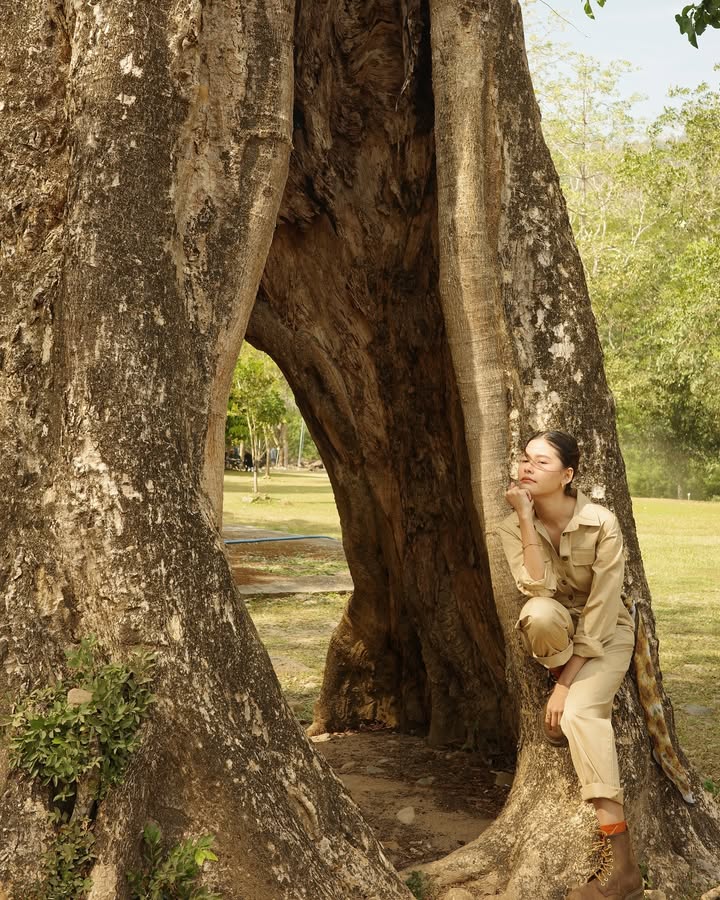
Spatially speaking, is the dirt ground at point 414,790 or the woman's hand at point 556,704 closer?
the woman's hand at point 556,704

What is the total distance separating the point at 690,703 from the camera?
818 centimetres

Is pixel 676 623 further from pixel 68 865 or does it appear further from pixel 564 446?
pixel 68 865

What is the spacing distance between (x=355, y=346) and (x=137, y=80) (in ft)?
8.83

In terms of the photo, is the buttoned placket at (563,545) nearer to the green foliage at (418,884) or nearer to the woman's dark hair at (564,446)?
the woman's dark hair at (564,446)

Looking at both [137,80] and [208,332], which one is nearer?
[137,80]

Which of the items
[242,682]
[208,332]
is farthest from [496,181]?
[242,682]

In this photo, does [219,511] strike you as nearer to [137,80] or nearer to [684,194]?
[137,80]

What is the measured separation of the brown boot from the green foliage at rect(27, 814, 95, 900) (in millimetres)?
1840

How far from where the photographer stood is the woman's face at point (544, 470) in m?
4.36

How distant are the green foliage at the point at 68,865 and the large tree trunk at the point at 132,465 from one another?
0.04 m

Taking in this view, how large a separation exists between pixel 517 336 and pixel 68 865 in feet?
9.24

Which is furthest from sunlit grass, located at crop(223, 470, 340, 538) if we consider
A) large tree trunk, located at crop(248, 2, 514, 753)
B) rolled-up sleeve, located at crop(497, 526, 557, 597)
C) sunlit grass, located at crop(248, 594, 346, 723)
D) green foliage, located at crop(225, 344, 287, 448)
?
rolled-up sleeve, located at crop(497, 526, 557, 597)

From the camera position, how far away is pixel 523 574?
4.36 m

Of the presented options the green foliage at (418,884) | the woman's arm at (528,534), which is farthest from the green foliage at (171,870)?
the woman's arm at (528,534)
